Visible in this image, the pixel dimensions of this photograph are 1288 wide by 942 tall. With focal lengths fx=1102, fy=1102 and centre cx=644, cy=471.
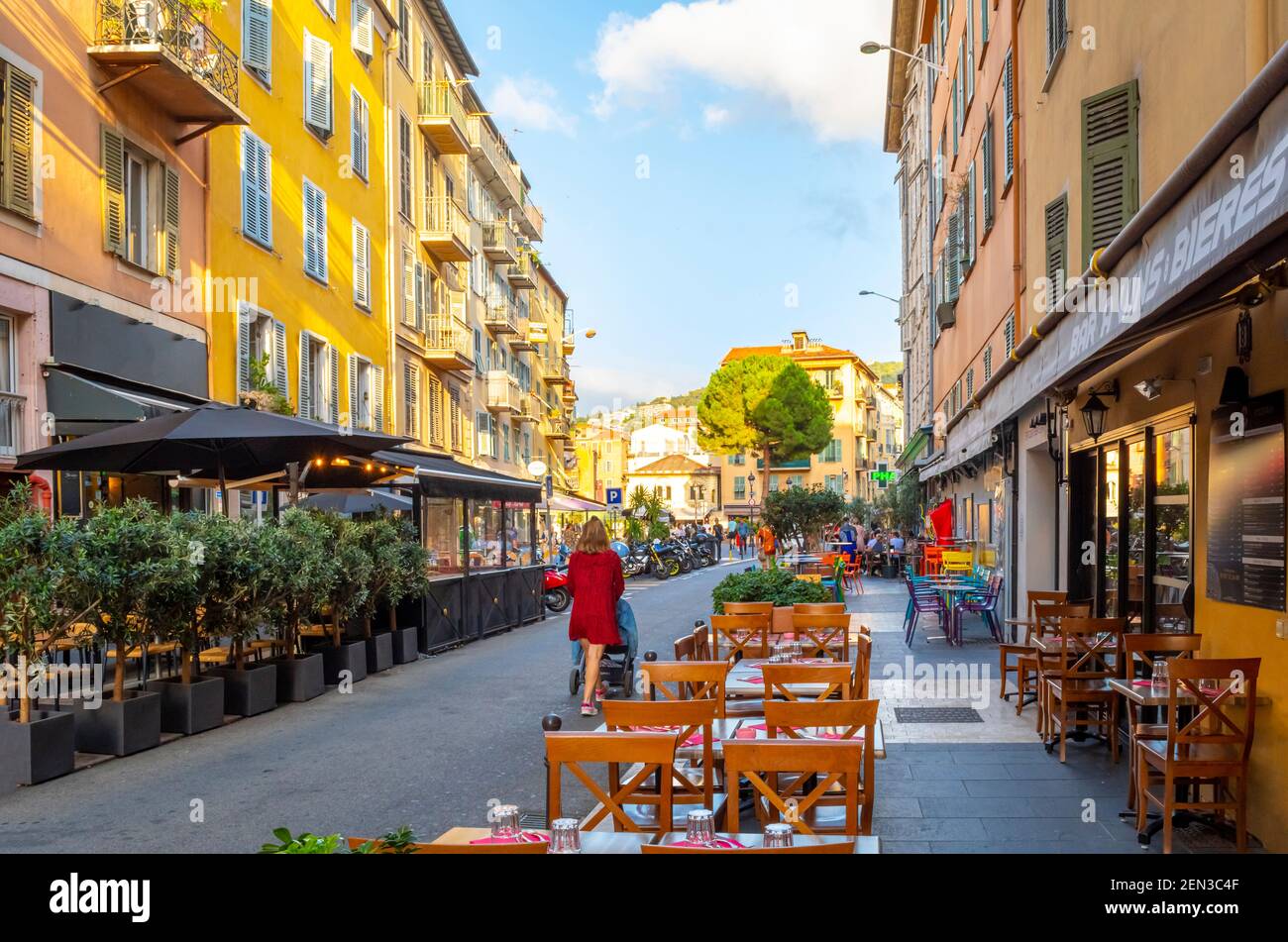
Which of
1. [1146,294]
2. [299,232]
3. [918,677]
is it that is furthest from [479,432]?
[1146,294]

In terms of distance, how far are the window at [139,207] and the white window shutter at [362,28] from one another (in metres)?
10.1

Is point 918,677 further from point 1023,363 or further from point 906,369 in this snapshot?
point 906,369

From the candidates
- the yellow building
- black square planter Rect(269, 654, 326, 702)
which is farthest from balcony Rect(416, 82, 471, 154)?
black square planter Rect(269, 654, 326, 702)

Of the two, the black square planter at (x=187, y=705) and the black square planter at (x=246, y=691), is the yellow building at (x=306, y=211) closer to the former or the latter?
the black square planter at (x=246, y=691)

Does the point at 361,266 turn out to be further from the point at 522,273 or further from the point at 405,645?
the point at 522,273

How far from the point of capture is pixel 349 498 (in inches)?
771

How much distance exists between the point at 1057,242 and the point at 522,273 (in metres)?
36.7

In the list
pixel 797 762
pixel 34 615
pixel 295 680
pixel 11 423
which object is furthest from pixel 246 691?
pixel 797 762

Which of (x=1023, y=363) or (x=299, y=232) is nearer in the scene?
(x=1023, y=363)

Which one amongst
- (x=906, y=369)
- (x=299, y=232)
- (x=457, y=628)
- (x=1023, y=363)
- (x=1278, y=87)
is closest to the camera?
(x=1278, y=87)

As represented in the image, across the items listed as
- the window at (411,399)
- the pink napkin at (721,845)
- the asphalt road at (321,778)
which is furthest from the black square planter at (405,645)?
the window at (411,399)

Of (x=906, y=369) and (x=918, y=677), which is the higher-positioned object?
(x=906, y=369)
